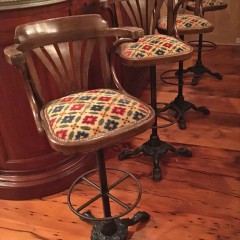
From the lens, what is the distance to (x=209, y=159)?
7.48 feet

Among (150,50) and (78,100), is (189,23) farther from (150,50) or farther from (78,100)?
(78,100)

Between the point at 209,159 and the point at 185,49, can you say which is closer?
the point at 185,49

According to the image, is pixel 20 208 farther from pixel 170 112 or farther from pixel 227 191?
pixel 170 112

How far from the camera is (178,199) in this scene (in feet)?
6.44

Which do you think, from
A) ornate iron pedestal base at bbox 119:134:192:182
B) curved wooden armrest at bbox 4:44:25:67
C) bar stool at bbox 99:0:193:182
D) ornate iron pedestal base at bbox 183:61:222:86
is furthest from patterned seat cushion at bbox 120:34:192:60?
ornate iron pedestal base at bbox 183:61:222:86

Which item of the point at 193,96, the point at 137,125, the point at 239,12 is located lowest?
the point at 193,96

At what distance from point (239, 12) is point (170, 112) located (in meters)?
2.20

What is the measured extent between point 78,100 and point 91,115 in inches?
6.3

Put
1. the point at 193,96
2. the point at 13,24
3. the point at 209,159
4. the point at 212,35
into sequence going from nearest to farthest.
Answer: the point at 13,24, the point at 209,159, the point at 193,96, the point at 212,35

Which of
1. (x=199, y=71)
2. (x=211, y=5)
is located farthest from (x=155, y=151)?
(x=211, y=5)

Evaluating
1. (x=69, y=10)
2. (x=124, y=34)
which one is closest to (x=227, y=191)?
(x=124, y=34)

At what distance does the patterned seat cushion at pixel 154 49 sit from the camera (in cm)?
185

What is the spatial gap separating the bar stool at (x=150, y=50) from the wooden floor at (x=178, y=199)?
0.09 m

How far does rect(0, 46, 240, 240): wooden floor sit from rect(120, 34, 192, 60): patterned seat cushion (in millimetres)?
798
